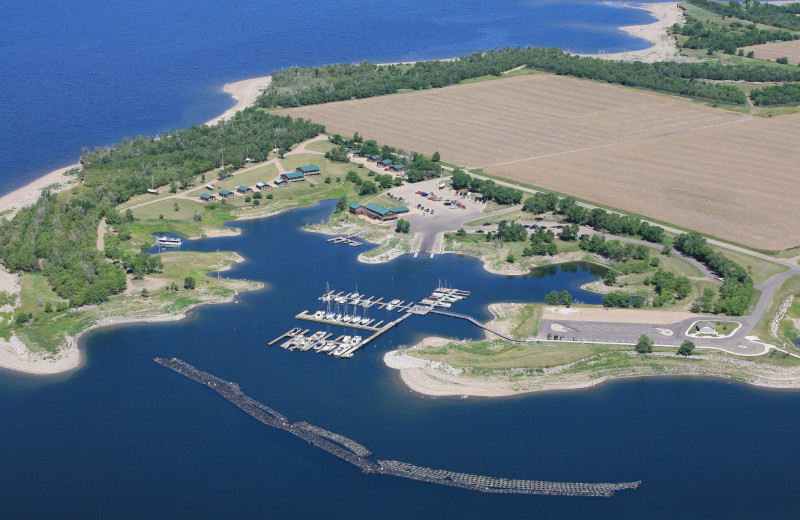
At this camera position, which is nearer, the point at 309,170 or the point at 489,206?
the point at 489,206

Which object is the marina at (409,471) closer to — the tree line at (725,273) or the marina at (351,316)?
the marina at (351,316)

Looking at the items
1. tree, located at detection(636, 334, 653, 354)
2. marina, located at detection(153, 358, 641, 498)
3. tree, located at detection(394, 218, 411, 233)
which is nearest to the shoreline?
tree, located at detection(394, 218, 411, 233)

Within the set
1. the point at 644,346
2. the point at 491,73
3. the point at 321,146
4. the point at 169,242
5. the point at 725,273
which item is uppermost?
the point at 491,73

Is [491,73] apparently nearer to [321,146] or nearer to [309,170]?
[321,146]

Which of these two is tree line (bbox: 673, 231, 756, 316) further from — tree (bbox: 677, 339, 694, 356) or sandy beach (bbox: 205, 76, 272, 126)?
sandy beach (bbox: 205, 76, 272, 126)

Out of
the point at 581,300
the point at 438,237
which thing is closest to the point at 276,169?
the point at 438,237

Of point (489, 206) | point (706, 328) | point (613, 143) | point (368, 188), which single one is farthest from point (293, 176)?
point (706, 328)
